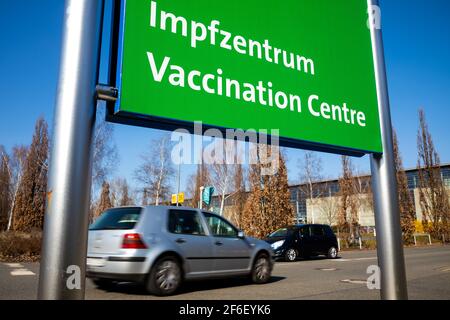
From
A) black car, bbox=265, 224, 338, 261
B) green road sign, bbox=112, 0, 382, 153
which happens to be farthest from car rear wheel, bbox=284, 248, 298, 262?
green road sign, bbox=112, 0, 382, 153

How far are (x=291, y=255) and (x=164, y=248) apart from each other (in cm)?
1020

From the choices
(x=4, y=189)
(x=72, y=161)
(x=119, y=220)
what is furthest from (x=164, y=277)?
(x=4, y=189)

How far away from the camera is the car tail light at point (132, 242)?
6168 mm

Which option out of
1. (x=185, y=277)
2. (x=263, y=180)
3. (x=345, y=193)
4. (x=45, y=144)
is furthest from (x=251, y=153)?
(x=185, y=277)

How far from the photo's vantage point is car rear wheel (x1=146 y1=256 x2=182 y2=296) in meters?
6.12

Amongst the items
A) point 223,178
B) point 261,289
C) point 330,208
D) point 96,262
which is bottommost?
point 261,289

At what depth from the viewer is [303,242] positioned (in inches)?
634

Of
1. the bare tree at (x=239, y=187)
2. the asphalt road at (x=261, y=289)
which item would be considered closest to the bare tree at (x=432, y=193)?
the bare tree at (x=239, y=187)

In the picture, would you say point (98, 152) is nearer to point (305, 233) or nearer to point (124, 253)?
point (305, 233)

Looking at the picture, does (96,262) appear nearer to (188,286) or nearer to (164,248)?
(164,248)

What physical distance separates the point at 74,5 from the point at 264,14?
4.85ft

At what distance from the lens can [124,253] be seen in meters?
6.12

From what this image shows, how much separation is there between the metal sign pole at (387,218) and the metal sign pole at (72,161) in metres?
2.57

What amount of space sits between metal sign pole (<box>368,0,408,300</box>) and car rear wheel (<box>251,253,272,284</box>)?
5044 millimetres
